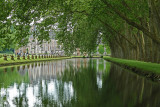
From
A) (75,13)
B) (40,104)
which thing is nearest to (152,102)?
(40,104)

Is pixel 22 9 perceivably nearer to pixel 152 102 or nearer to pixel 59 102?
pixel 59 102

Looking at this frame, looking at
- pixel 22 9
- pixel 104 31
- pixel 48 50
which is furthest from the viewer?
pixel 48 50

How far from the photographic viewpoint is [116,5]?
888 inches

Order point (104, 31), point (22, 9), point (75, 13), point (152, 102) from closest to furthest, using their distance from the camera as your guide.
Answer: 1. point (152, 102)
2. point (22, 9)
3. point (75, 13)
4. point (104, 31)

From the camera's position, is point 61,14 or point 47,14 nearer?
point 47,14

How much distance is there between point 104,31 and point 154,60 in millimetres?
24862

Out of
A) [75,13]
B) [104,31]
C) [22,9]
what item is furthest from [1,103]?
[104,31]

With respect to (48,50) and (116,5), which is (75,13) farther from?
(48,50)

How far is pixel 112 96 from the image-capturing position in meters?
8.48

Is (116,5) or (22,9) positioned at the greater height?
(116,5)

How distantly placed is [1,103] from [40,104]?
125cm

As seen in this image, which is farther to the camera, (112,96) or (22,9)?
(22,9)

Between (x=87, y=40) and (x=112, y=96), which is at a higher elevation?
(x=87, y=40)

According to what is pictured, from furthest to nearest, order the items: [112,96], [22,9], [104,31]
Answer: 1. [104,31]
2. [22,9]
3. [112,96]
